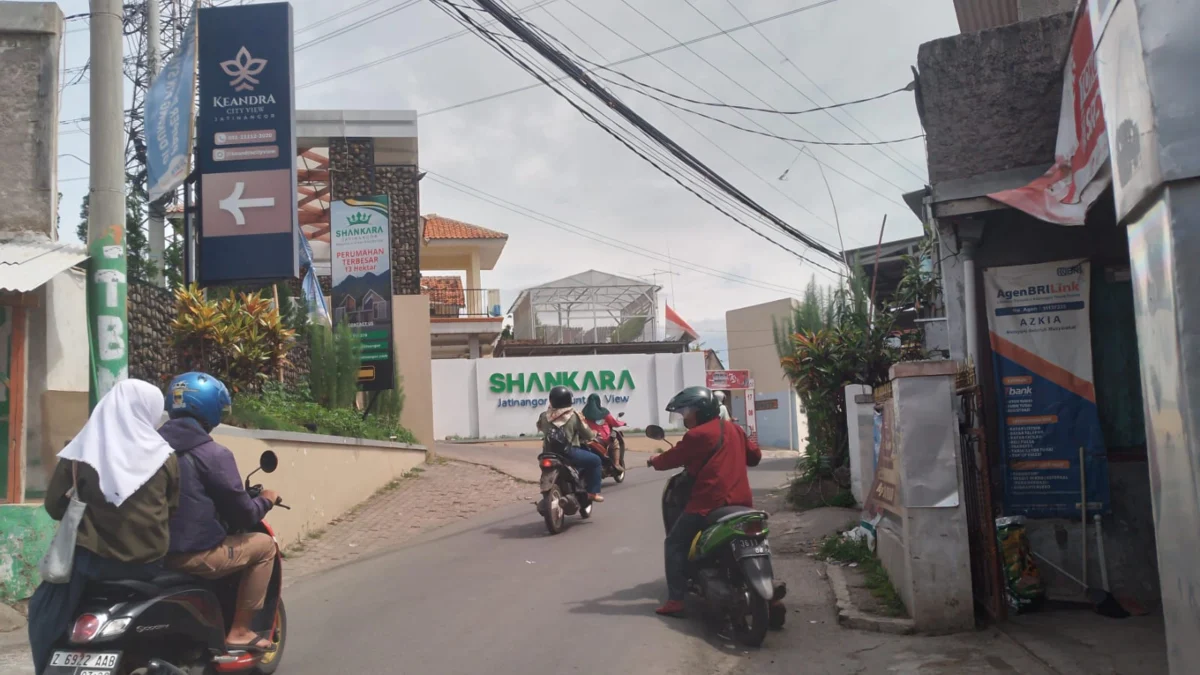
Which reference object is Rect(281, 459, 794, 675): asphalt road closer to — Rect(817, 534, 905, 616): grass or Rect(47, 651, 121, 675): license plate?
Rect(817, 534, 905, 616): grass

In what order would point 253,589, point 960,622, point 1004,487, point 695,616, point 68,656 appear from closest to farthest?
point 68,656
point 253,589
point 960,622
point 695,616
point 1004,487

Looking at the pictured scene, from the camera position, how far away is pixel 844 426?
12.6 meters

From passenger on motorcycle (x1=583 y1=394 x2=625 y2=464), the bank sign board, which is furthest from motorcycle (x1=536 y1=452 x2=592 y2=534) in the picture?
the bank sign board

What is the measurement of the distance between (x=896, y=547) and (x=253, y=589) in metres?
4.47

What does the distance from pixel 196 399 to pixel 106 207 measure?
9.55ft

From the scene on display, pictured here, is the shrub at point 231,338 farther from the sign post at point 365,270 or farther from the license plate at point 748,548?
the license plate at point 748,548

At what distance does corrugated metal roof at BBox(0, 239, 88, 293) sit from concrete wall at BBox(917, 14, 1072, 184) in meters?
7.10

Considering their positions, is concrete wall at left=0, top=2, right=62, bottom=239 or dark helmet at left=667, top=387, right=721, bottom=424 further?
concrete wall at left=0, top=2, right=62, bottom=239

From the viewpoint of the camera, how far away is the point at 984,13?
15164 millimetres

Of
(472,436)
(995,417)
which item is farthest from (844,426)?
(472,436)

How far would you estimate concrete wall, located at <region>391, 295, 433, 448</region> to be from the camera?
19.8m

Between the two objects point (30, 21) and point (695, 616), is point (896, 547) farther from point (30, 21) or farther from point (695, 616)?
point (30, 21)

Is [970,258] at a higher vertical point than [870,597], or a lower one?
higher

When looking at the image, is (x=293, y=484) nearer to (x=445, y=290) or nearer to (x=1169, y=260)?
(x=1169, y=260)
